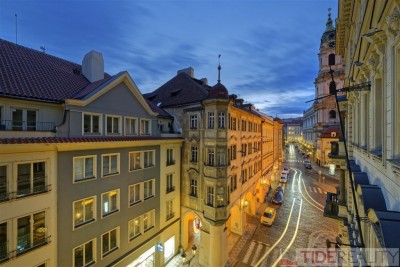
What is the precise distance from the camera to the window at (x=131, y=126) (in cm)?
1869

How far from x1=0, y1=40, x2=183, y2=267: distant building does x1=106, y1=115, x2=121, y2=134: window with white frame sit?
3.4 inches

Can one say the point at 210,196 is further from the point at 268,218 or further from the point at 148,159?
the point at 268,218

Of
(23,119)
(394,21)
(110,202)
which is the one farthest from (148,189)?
(394,21)

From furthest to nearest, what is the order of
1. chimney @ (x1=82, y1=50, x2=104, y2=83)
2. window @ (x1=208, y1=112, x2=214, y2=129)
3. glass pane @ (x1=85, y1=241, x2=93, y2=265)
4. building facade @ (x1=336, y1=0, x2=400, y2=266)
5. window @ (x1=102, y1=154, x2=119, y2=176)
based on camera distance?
window @ (x1=208, y1=112, x2=214, y2=129)
chimney @ (x1=82, y1=50, x2=104, y2=83)
window @ (x1=102, y1=154, x2=119, y2=176)
glass pane @ (x1=85, y1=241, x2=93, y2=265)
building facade @ (x1=336, y1=0, x2=400, y2=266)

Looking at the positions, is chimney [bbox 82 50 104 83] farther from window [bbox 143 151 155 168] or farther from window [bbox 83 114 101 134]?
window [bbox 143 151 155 168]

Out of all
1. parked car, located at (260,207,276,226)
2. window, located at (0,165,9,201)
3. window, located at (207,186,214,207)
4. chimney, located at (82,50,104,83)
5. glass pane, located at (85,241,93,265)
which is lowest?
parked car, located at (260,207,276,226)

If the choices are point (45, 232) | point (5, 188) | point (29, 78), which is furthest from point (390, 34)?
point (29, 78)

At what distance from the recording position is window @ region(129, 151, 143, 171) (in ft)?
59.2

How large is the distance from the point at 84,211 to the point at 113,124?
6.95m

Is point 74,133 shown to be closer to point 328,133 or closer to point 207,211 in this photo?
point 207,211

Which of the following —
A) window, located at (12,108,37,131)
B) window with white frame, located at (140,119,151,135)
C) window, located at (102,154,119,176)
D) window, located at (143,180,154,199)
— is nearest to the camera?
window, located at (12,108,37,131)

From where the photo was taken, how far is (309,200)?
37250 mm

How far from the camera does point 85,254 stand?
1448 cm

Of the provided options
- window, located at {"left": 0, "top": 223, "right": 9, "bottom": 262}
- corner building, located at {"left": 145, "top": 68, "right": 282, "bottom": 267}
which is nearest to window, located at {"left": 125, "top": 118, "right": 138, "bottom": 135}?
corner building, located at {"left": 145, "top": 68, "right": 282, "bottom": 267}
